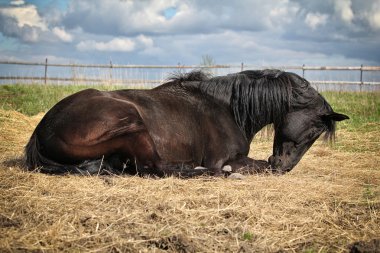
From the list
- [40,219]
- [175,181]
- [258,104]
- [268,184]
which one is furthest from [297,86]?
[40,219]

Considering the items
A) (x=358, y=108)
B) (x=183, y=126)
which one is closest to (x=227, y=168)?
(x=183, y=126)

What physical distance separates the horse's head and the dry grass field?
35 cm

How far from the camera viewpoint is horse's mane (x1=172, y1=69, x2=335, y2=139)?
18.4 feet

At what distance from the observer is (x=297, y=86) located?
567 centimetres

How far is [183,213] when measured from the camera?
3.40 metres

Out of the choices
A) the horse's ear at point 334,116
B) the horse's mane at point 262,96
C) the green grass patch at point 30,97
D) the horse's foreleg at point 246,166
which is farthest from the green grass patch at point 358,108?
the green grass patch at point 30,97

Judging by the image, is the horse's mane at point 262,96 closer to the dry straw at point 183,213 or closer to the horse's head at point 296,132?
the horse's head at point 296,132

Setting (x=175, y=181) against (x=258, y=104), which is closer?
(x=175, y=181)

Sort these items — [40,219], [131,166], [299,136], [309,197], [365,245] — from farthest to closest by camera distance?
[299,136], [131,166], [309,197], [40,219], [365,245]

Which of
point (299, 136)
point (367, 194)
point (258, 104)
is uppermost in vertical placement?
point (258, 104)

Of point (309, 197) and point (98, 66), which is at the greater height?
point (98, 66)

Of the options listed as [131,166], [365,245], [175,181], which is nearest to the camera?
[365,245]

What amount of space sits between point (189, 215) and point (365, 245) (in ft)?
4.38

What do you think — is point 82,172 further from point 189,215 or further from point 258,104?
point 258,104
